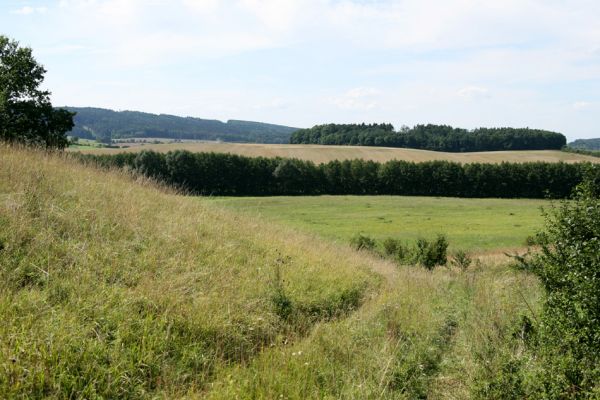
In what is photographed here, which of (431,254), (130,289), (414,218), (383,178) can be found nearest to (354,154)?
(383,178)

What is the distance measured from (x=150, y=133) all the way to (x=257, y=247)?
189185mm

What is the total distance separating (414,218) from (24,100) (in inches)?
1551

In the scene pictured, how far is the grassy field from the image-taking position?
37938mm

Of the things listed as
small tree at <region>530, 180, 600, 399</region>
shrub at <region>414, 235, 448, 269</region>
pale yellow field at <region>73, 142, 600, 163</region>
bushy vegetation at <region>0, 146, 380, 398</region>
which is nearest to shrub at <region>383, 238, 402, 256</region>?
shrub at <region>414, 235, 448, 269</region>

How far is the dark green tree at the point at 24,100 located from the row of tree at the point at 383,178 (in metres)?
47.4

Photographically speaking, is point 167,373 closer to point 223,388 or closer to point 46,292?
point 223,388

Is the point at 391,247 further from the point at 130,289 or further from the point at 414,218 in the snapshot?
the point at 414,218

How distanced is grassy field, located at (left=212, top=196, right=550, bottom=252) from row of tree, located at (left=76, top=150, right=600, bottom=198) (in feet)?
30.4

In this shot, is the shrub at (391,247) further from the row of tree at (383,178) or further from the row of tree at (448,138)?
the row of tree at (448,138)

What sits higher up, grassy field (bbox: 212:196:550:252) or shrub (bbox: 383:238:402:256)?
shrub (bbox: 383:238:402:256)

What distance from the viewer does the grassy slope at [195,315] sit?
4766 mm

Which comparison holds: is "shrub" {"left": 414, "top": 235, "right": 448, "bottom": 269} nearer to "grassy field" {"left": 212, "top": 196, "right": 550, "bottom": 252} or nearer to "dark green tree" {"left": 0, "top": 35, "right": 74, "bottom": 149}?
"grassy field" {"left": 212, "top": 196, "right": 550, "bottom": 252}

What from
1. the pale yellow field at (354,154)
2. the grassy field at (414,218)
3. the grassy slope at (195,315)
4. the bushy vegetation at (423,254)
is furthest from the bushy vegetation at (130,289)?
the pale yellow field at (354,154)

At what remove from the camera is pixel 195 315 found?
5988mm
